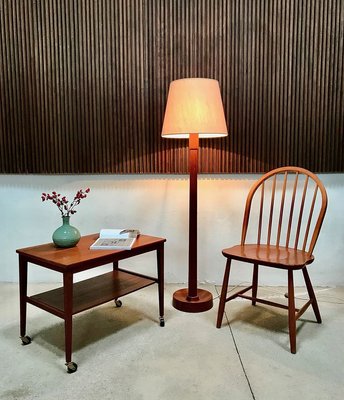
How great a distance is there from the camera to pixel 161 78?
2.48 meters

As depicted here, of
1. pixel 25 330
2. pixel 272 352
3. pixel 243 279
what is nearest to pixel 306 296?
pixel 243 279

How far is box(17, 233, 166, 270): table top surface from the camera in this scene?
160 centimetres

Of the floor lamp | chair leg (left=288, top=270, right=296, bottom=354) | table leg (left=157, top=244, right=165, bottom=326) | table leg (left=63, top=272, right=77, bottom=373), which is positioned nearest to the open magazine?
table leg (left=157, top=244, right=165, bottom=326)

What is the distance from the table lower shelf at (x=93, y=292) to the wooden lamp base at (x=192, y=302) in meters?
0.33

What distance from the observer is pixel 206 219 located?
2.67 metres

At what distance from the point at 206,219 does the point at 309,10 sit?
1643 mm

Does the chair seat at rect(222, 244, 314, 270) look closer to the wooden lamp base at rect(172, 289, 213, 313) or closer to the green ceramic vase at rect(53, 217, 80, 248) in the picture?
the wooden lamp base at rect(172, 289, 213, 313)

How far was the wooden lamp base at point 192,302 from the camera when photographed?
2.21 metres

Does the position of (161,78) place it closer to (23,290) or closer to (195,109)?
(195,109)

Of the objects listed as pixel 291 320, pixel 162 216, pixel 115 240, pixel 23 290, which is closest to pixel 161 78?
pixel 162 216

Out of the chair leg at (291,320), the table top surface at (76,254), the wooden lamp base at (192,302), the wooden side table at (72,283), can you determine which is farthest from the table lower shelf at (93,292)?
the chair leg at (291,320)

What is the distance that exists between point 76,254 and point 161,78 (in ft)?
4.72

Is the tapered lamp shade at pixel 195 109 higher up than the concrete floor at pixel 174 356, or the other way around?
the tapered lamp shade at pixel 195 109

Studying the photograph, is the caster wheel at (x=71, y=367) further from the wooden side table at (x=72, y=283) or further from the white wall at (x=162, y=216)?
the white wall at (x=162, y=216)
